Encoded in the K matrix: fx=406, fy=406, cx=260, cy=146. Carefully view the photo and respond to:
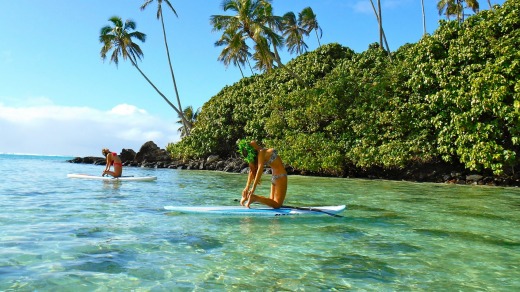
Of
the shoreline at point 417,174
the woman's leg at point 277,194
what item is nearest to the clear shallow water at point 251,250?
the woman's leg at point 277,194

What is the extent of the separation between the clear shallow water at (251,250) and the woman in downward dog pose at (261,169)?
0.47 m

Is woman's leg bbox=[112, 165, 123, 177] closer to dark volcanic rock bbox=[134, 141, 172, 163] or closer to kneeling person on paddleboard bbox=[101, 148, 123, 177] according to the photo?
kneeling person on paddleboard bbox=[101, 148, 123, 177]

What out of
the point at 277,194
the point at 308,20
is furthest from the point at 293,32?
the point at 277,194

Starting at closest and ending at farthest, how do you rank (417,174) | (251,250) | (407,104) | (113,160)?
(251,250), (113,160), (407,104), (417,174)

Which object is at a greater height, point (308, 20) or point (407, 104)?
point (308, 20)

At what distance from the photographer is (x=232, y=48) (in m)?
29.5

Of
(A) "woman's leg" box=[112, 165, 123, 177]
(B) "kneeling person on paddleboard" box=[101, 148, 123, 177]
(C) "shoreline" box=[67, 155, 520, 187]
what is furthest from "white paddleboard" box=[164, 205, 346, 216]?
(C) "shoreline" box=[67, 155, 520, 187]

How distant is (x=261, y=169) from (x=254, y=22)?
21.7m

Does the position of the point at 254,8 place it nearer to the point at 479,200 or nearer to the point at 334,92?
the point at 334,92

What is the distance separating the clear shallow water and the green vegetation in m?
11.1

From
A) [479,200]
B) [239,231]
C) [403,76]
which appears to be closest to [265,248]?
[239,231]

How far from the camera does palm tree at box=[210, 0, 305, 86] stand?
27.8 m

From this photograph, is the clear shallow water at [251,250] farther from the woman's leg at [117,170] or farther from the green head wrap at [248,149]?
the woman's leg at [117,170]

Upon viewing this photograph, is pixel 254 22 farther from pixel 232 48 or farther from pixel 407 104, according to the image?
pixel 407 104
